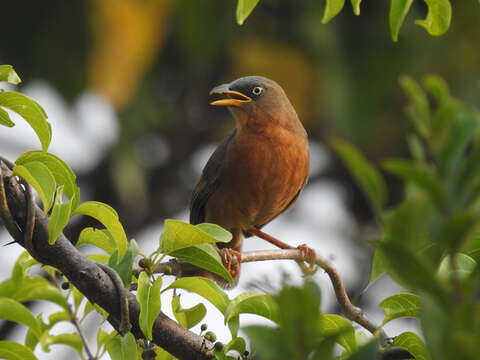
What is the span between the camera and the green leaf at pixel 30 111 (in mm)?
2342

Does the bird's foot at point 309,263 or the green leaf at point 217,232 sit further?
the green leaf at point 217,232

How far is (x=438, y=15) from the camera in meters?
2.34

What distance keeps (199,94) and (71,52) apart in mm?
1960

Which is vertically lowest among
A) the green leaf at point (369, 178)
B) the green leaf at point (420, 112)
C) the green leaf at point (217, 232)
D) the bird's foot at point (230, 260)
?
the bird's foot at point (230, 260)

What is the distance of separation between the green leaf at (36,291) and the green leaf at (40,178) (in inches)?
24.2

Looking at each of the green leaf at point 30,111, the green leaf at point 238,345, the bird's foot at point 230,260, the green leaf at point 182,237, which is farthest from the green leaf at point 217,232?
the bird's foot at point 230,260

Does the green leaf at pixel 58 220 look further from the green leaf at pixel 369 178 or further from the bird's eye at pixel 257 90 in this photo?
the bird's eye at pixel 257 90

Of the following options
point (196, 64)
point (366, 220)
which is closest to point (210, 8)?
point (196, 64)

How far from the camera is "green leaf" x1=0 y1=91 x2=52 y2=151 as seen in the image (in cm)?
234

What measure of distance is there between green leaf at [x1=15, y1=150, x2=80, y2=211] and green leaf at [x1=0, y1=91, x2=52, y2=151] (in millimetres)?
71

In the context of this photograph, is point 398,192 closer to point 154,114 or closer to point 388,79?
point 388,79

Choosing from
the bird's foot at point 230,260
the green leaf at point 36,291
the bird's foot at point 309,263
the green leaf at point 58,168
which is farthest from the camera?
the bird's foot at point 230,260

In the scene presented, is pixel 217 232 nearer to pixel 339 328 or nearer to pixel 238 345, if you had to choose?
pixel 238 345

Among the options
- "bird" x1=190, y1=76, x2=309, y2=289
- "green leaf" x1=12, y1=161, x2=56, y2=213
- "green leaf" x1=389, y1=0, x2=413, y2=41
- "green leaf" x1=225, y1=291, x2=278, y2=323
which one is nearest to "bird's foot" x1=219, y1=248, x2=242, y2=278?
"bird" x1=190, y1=76, x2=309, y2=289
